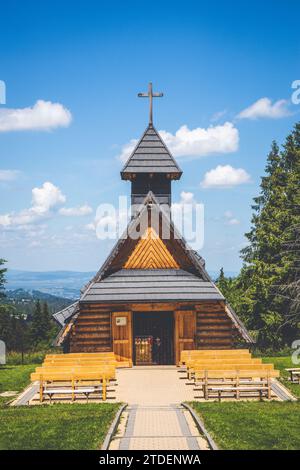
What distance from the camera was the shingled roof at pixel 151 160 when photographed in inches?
1154

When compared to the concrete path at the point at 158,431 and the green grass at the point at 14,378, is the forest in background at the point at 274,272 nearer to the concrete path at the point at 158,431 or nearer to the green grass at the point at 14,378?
the green grass at the point at 14,378

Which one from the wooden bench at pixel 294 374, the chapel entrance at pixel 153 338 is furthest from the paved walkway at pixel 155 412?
the wooden bench at pixel 294 374

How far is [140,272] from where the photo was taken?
26.8 meters

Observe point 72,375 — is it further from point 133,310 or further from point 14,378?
point 133,310

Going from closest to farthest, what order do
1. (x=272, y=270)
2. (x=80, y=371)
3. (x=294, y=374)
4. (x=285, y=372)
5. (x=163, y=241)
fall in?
(x=80, y=371), (x=294, y=374), (x=285, y=372), (x=163, y=241), (x=272, y=270)

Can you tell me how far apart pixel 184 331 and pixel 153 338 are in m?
2.16

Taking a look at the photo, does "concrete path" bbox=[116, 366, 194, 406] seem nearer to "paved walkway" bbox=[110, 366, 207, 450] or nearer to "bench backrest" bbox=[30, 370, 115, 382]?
"paved walkway" bbox=[110, 366, 207, 450]

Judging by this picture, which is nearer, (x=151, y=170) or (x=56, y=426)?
(x=56, y=426)

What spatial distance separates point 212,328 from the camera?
2620 centimetres

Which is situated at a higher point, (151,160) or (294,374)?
(151,160)

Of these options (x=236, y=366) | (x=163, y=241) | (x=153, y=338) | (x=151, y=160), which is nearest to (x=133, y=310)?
(x=153, y=338)

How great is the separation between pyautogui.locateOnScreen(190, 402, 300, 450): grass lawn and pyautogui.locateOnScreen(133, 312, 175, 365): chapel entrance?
1003cm

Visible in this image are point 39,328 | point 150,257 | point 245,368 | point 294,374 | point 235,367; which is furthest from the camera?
point 39,328

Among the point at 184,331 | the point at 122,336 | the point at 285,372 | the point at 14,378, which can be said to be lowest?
the point at 14,378
